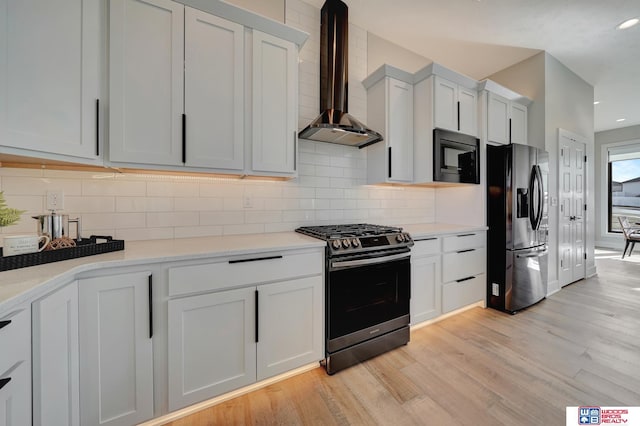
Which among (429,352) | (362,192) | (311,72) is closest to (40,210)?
(311,72)

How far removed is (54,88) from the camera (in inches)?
47.3

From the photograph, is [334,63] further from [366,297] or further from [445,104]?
[366,297]

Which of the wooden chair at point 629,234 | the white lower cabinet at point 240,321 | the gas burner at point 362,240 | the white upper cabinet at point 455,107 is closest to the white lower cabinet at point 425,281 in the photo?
the gas burner at point 362,240

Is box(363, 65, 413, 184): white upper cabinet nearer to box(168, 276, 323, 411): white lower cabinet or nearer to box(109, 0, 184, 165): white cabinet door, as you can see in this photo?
box(168, 276, 323, 411): white lower cabinet

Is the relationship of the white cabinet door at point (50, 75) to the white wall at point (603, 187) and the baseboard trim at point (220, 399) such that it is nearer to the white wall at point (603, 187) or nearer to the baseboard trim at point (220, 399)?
the baseboard trim at point (220, 399)

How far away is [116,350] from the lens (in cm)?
120

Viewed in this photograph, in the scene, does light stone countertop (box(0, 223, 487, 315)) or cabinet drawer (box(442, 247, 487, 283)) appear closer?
light stone countertop (box(0, 223, 487, 315))

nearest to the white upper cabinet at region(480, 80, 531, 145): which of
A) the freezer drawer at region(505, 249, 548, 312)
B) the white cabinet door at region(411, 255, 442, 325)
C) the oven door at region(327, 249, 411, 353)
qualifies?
the freezer drawer at region(505, 249, 548, 312)

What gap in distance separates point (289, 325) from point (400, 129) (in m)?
2.19

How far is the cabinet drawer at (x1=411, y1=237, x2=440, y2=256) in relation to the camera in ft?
7.44

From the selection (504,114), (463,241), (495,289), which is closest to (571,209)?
(504,114)

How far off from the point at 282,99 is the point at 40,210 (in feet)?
5.54

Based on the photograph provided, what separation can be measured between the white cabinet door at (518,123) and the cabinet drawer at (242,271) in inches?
125

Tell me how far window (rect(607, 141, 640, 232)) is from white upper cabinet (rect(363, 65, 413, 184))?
7359 mm
